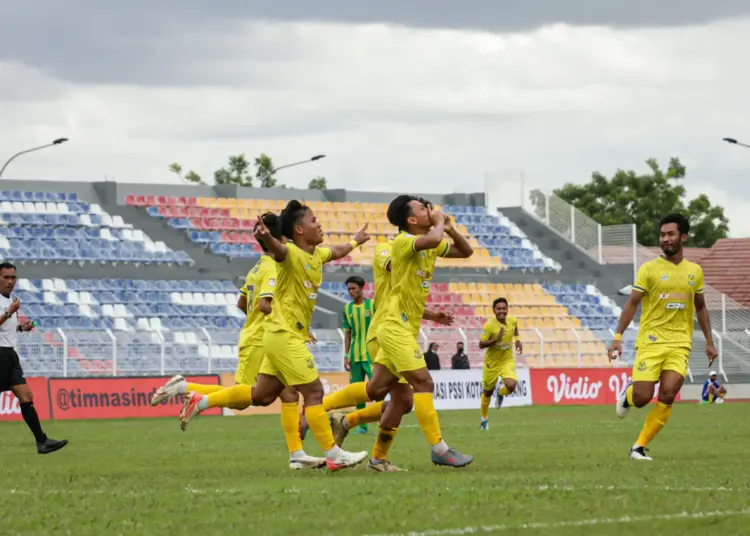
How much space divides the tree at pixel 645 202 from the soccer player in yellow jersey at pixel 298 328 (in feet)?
256

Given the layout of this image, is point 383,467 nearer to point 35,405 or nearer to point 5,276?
point 5,276

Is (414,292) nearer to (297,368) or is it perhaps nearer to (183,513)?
(297,368)

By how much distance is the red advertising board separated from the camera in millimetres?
39406

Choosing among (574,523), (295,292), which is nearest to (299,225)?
(295,292)

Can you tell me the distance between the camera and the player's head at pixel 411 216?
42.0 ft

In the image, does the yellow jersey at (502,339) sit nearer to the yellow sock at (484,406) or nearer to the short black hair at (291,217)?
the yellow sock at (484,406)

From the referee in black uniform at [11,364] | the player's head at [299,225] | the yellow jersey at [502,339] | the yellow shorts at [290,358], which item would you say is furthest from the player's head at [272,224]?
the yellow jersey at [502,339]

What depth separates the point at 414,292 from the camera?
12.7m

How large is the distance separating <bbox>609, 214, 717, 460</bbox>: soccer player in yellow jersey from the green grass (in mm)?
569

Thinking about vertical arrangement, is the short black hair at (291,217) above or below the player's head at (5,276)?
above

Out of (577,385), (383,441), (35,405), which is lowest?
(577,385)

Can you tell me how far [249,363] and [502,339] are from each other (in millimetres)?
9049

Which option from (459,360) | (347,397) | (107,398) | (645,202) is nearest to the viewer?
(347,397)

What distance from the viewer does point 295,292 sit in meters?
13.0
